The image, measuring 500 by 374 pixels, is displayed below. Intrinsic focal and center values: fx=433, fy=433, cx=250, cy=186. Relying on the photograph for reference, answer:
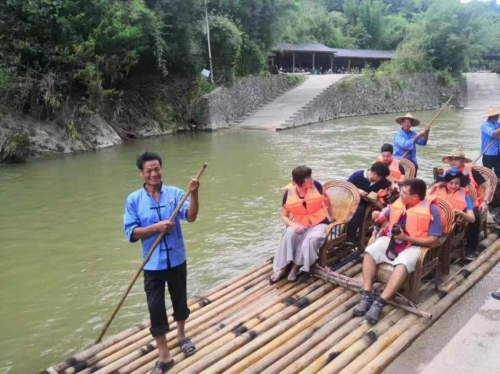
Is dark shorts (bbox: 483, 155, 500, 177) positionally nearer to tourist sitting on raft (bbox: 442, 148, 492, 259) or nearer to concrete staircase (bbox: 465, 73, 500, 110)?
tourist sitting on raft (bbox: 442, 148, 492, 259)

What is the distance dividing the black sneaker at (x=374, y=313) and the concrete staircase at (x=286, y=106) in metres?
16.6

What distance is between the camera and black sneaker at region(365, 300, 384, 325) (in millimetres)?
3336

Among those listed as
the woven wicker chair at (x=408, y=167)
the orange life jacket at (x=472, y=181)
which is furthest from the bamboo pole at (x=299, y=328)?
the woven wicker chair at (x=408, y=167)

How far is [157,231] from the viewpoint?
2924mm

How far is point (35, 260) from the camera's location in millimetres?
6004

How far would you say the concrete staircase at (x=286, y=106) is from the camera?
20.7 meters

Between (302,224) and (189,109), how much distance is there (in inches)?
648

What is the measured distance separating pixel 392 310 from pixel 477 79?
4057cm

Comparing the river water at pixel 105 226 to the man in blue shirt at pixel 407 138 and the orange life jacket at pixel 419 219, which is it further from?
the orange life jacket at pixel 419 219

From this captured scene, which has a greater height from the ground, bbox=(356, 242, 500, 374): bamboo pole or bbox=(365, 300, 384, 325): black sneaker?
bbox=(365, 300, 384, 325): black sneaker

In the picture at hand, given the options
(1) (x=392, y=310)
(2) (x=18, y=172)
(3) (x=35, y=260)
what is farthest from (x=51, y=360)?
(2) (x=18, y=172)

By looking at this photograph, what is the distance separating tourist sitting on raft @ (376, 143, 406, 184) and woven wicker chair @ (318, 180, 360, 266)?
103 centimetres

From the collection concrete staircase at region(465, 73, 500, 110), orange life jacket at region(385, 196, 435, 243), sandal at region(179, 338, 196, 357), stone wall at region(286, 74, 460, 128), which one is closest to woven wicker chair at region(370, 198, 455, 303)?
orange life jacket at region(385, 196, 435, 243)

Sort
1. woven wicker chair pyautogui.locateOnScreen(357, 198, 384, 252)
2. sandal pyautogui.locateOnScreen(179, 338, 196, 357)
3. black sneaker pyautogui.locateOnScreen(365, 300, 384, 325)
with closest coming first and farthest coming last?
1. sandal pyautogui.locateOnScreen(179, 338, 196, 357)
2. black sneaker pyautogui.locateOnScreen(365, 300, 384, 325)
3. woven wicker chair pyautogui.locateOnScreen(357, 198, 384, 252)
